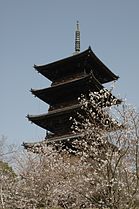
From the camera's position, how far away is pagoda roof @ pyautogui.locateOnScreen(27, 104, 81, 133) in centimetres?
2603

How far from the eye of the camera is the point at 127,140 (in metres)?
14.1

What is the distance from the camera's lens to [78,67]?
28828 mm

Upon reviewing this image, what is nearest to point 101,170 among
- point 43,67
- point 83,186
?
point 83,186

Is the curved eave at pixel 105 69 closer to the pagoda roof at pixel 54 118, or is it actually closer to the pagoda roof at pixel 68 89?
the pagoda roof at pixel 68 89

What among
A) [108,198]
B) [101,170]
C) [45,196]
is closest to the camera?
[108,198]

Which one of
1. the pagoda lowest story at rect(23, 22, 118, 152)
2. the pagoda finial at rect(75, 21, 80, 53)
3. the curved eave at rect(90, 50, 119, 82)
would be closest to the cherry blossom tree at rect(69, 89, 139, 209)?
the pagoda lowest story at rect(23, 22, 118, 152)

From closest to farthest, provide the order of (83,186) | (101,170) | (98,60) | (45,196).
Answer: (101,170)
(83,186)
(45,196)
(98,60)

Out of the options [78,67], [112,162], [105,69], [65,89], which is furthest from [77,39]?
[112,162]

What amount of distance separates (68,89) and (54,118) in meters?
2.46

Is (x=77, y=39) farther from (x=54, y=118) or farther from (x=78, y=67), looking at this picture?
(x=54, y=118)

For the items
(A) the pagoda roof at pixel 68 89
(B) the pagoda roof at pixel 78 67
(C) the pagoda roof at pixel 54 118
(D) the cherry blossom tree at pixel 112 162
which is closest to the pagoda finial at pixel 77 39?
(B) the pagoda roof at pixel 78 67

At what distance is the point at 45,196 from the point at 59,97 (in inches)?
390

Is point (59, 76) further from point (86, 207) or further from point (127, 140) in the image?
point (127, 140)

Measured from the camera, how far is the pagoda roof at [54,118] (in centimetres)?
2603
